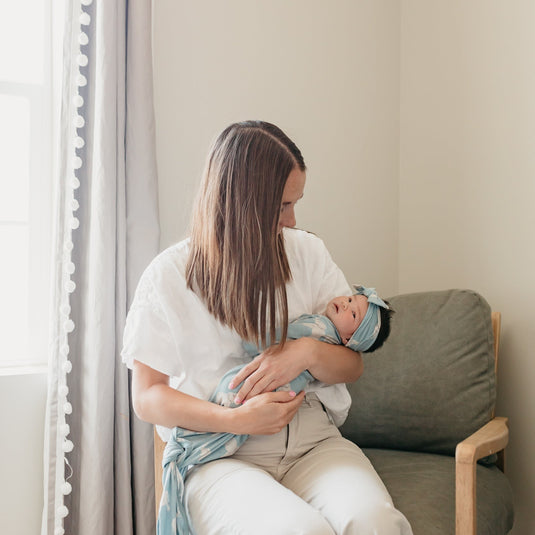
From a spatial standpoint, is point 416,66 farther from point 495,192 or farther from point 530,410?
point 530,410

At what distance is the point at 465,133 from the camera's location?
219cm

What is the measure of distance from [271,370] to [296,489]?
0.81 feet

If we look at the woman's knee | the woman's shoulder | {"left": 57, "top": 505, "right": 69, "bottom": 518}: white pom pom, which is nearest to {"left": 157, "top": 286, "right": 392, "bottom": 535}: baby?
the woman's shoulder

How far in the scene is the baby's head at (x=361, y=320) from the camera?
1.44 metres

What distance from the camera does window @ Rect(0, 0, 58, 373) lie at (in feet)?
6.36

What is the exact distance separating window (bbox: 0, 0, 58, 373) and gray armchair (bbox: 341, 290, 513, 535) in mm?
1005

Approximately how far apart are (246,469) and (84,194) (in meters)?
0.92

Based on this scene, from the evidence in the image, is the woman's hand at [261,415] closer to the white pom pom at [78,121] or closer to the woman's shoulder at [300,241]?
the woman's shoulder at [300,241]

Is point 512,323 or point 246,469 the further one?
point 512,323

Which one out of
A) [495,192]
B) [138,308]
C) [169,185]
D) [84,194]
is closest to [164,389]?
[138,308]

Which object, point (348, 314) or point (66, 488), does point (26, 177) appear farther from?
point (348, 314)

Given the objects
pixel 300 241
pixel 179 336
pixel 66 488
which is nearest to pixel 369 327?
pixel 300 241

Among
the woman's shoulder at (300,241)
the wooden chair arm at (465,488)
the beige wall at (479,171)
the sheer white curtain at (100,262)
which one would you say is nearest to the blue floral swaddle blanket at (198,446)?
the woman's shoulder at (300,241)

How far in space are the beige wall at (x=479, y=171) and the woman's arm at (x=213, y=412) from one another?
0.98 metres
